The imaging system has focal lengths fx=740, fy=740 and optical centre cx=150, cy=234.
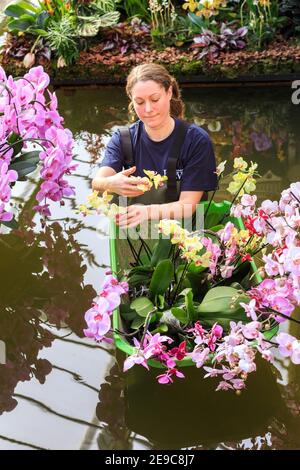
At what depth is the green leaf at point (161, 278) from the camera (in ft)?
8.33

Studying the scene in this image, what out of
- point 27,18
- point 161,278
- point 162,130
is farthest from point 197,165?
point 27,18

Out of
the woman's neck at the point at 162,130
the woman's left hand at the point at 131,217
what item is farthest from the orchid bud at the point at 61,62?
the woman's left hand at the point at 131,217

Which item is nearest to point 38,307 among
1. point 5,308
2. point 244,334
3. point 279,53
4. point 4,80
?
point 5,308

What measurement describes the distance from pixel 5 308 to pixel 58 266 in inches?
14.3

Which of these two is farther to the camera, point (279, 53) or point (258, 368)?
point (279, 53)

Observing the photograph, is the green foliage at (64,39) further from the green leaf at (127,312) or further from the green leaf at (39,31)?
the green leaf at (127,312)

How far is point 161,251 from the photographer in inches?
108

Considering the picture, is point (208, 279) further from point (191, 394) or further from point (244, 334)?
point (244, 334)

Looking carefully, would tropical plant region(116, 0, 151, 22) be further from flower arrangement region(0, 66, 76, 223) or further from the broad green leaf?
flower arrangement region(0, 66, 76, 223)

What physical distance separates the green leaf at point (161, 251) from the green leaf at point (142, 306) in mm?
214

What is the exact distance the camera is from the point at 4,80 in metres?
2.89

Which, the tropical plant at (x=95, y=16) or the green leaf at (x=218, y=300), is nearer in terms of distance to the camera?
the green leaf at (x=218, y=300)

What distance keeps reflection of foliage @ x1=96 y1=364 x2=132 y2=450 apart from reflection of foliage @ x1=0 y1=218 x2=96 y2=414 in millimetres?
249

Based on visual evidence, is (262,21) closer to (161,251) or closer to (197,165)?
(197,165)
